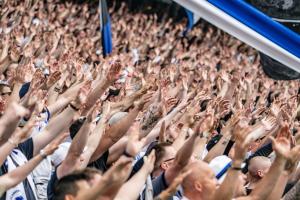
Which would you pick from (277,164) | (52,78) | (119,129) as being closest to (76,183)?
(277,164)

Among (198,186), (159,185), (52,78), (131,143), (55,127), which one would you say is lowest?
(159,185)

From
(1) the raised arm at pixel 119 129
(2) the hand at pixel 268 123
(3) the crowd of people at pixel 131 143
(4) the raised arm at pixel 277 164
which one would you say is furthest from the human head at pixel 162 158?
(2) the hand at pixel 268 123

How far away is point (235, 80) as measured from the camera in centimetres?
720

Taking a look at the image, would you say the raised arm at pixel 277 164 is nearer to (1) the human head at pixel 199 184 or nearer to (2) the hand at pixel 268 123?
(1) the human head at pixel 199 184

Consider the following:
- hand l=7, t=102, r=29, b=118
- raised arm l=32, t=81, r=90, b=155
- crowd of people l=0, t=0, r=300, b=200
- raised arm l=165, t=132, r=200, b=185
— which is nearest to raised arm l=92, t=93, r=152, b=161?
crowd of people l=0, t=0, r=300, b=200

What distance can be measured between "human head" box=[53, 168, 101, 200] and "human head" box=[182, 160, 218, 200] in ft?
1.86

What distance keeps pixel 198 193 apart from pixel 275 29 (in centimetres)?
195

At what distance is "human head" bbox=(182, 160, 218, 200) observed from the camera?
3.37 metres

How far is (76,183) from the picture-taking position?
119 inches

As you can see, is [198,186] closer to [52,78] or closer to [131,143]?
[131,143]

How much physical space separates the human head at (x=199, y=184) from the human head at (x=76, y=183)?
0.57 m

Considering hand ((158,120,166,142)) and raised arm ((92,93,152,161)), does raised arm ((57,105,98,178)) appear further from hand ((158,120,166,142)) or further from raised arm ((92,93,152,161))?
hand ((158,120,166,142))

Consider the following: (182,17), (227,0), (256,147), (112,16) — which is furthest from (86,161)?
(182,17)

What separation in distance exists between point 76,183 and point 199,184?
709 mm
